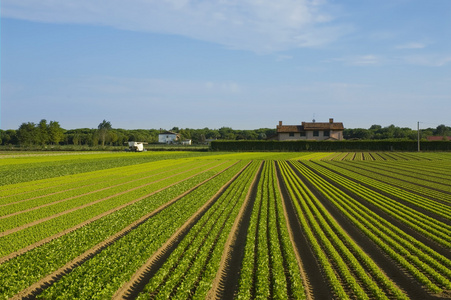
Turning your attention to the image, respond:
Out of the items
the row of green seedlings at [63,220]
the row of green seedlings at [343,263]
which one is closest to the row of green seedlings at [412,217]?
the row of green seedlings at [343,263]

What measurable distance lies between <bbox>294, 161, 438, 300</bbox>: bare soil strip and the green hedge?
7510cm

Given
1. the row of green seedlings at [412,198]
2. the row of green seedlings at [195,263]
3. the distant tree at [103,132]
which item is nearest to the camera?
the row of green seedlings at [195,263]

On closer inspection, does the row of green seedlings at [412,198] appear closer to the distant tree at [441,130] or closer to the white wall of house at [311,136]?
the white wall of house at [311,136]

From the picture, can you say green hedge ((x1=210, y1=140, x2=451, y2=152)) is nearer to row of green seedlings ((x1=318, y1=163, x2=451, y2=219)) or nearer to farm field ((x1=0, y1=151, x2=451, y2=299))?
row of green seedlings ((x1=318, y1=163, x2=451, y2=219))

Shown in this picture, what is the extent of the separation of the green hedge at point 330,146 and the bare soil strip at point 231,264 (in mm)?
76348

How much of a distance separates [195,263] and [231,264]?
1.07 m

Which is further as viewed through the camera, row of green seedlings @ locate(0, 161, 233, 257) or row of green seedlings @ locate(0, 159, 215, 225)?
row of green seedlings @ locate(0, 159, 215, 225)

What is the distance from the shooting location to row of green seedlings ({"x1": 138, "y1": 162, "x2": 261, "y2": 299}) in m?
8.05

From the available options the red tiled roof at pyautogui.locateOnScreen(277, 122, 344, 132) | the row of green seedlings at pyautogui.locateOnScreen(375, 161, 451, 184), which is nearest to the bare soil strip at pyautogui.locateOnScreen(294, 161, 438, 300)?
the row of green seedlings at pyautogui.locateOnScreen(375, 161, 451, 184)

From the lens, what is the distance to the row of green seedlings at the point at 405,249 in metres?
8.94

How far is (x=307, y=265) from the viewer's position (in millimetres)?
9828

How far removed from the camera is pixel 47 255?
10227mm

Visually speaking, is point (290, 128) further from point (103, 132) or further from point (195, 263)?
point (195, 263)

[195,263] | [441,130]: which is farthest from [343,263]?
[441,130]
